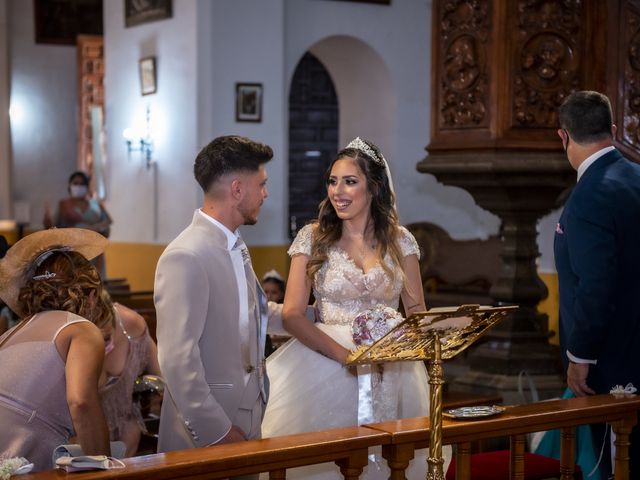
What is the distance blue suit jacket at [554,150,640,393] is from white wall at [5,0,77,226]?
11774 mm

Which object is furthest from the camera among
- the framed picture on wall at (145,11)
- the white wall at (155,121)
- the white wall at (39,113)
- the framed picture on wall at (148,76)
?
the white wall at (39,113)

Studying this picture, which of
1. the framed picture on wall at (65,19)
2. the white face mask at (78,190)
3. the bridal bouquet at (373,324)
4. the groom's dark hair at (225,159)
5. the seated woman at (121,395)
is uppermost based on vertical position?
the framed picture on wall at (65,19)

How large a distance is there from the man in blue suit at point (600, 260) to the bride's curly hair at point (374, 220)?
2.18 ft

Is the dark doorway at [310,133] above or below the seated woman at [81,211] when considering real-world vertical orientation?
above

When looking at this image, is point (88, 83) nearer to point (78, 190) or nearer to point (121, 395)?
point (78, 190)

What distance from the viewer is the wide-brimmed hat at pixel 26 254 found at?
3.21m

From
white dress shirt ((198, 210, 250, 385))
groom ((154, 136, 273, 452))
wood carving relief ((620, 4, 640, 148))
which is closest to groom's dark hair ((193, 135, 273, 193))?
groom ((154, 136, 273, 452))

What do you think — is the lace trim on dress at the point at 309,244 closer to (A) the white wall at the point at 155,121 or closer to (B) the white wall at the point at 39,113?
(A) the white wall at the point at 155,121

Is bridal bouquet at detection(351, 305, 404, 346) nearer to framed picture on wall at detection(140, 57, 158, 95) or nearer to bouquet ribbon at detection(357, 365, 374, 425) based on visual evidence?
bouquet ribbon at detection(357, 365, 374, 425)

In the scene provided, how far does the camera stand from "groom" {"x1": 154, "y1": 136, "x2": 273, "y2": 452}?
10.4ft

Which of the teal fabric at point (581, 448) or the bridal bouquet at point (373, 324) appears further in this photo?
the teal fabric at point (581, 448)

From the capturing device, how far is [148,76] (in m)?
11.4

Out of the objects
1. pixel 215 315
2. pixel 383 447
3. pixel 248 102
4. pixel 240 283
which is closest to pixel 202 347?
pixel 215 315

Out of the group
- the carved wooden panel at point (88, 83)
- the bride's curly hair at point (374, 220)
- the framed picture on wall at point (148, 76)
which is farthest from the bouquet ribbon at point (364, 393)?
the carved wooden panel at point (88, 83)
